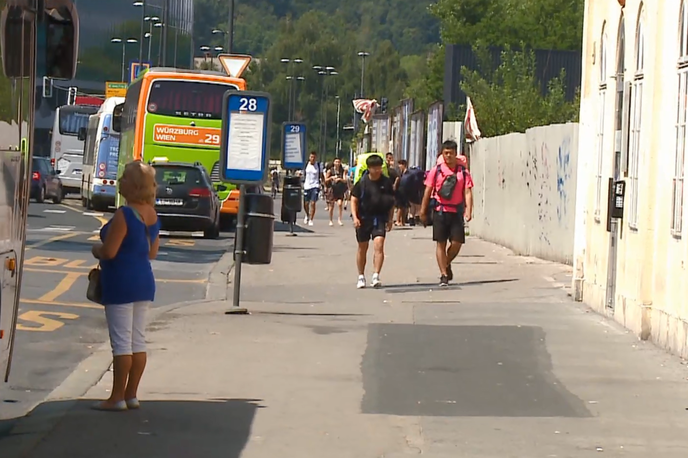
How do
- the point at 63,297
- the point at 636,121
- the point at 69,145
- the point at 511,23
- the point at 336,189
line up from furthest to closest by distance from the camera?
the point at 511,23, the point at 69,145, the point at 336,189, the point at 63,297, the point at 636,121

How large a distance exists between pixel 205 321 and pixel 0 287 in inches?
257

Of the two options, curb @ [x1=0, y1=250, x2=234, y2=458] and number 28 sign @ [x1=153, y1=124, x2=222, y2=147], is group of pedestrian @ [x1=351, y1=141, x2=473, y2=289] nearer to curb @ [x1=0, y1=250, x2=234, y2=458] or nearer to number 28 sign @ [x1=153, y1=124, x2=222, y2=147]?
curb @ [x1=0, y1=250, x2=234, y2=458]

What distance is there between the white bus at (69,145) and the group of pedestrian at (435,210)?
3836 centimetres

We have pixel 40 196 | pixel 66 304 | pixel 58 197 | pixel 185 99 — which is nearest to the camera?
pixel 66 304

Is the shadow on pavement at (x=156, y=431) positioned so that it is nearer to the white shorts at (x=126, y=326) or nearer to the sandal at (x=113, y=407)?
the sandal at (x=113, y=407)

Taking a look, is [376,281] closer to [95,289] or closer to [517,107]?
[95,289]

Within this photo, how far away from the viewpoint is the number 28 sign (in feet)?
110

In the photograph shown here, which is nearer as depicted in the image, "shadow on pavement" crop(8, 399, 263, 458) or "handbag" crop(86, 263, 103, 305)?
"shadow on pavement" crop(8, 399, 263, 458)

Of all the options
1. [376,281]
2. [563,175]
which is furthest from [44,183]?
[376,281]

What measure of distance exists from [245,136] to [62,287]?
326 centimetres

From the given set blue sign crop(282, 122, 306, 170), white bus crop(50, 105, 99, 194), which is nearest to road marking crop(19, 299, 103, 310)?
blue sign crop(282, 122, 306, 170)

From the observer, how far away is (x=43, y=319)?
46.3 ft

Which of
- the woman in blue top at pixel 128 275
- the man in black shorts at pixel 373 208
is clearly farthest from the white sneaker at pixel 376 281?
the woman in blue top at pixel 128 275

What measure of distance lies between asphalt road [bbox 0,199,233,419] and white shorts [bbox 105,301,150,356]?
81 cm
